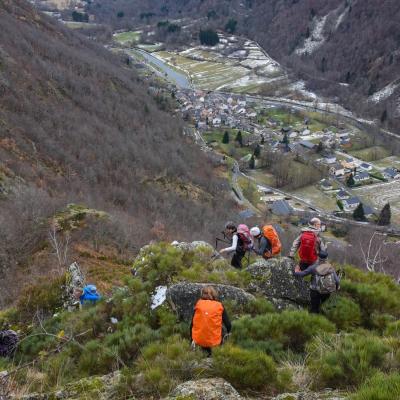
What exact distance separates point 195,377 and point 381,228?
200ft

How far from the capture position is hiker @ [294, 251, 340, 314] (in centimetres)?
794

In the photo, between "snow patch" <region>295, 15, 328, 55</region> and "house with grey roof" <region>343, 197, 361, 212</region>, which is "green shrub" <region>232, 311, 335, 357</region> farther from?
"snow patch" <region>295, 15, 328, 55</region>

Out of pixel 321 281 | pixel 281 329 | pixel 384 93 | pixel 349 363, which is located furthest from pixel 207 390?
pixel 384 93

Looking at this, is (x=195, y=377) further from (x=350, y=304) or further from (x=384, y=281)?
(x=384, y=281)

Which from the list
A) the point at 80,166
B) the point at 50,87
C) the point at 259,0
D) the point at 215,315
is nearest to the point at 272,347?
the point at 215,315

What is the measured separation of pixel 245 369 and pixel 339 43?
156345 millimetres

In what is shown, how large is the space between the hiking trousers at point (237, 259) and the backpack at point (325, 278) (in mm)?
2377

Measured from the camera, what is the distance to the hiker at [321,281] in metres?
7.94

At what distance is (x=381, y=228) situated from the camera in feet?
201

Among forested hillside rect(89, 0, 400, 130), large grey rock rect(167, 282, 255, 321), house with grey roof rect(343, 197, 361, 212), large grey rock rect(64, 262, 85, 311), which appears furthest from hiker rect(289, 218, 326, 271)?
forested hillside rect(89, 0, 400, 130)

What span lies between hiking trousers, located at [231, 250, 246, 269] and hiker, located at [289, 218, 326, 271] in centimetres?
174

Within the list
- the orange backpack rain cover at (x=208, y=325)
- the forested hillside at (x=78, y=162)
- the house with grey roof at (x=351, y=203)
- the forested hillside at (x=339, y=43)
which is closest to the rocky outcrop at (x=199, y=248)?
the orange backpack rain cover at (x=208, y=325)

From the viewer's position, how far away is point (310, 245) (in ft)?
27.8

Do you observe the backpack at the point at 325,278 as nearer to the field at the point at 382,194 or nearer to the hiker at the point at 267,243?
the hiker at the point at 267,243
